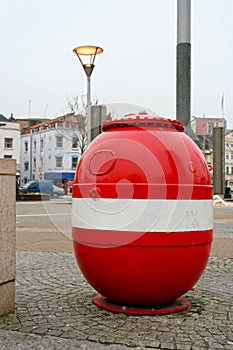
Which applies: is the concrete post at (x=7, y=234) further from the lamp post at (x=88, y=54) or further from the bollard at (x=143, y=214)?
the lamp post at (x=88, y=54)

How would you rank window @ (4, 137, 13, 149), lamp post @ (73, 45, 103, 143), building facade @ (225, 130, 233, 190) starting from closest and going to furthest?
lamp post @ (73, 45, 103, 143)
window @ (4, 137, 13, 149)
building facade @ (225, 130, 233, 190)

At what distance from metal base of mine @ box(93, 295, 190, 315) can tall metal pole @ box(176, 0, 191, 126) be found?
2.89 meters

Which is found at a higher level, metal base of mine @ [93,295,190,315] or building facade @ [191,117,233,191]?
building facade @ [191,117,233,191]

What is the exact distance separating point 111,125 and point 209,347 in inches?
93.5

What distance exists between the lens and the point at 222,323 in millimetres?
4695

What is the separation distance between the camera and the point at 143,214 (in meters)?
4.60

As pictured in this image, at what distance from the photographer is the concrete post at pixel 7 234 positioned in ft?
16.2

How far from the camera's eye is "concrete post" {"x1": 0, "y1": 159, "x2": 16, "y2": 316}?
16.2 feet

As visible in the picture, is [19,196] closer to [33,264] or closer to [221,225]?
[221,225]

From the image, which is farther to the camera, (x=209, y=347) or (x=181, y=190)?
(x=181, y=190)

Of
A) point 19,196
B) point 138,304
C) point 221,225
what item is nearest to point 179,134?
point 138,304

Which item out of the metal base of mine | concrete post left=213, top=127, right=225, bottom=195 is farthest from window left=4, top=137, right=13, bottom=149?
the metal base of mine

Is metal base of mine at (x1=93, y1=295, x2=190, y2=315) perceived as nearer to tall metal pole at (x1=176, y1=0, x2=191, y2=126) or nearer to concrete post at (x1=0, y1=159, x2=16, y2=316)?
concrete post at (x1=0, y1=159, x2=16, y2=316)

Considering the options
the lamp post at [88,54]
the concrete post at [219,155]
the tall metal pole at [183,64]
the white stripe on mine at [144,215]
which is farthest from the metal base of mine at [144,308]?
the concrete post at [219,155]
